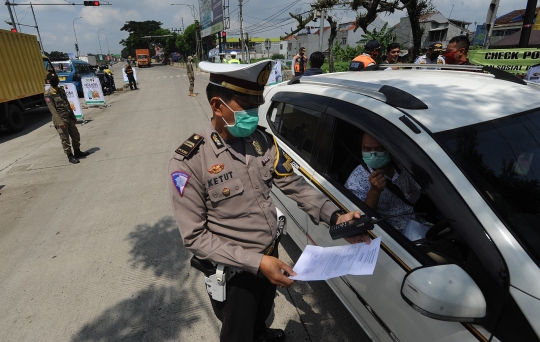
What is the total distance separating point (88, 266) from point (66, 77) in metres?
15.3

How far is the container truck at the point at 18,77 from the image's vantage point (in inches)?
352

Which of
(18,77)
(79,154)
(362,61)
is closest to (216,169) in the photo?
(362,61)

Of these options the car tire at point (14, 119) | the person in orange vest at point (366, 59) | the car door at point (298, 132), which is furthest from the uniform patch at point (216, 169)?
the car tire at point (14, 119)

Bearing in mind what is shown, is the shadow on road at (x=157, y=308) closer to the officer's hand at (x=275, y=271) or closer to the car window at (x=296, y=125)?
the officer's hand at (x=275, y=271)

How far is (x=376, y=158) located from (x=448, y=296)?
89cm

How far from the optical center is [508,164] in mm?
1506

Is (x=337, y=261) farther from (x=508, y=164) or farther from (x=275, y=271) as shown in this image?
(x=508, y=164)

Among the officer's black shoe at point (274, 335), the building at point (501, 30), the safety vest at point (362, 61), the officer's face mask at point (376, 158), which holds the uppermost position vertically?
the building at point (501, 30)

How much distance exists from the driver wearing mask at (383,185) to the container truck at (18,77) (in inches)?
425

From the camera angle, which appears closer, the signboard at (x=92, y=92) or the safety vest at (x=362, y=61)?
the safety vest at (x=362, y=61)

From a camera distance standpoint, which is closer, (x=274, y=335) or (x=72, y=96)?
(x=274, y=335)

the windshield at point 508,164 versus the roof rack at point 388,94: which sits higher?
the roof rack at point 388,94

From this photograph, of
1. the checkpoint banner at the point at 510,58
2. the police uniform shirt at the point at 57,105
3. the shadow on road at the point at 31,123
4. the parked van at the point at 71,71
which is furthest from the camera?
the parked van at the point at 71,71

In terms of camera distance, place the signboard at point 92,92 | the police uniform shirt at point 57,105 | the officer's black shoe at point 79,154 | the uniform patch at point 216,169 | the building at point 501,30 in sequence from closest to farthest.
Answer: the uniform patch at point 216,169 < the police uniform shirt at point 57,105 < the officer's black shoe at point 79,154 < the signboard at point 92,92 < the building at point 501,30
